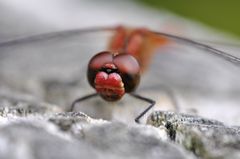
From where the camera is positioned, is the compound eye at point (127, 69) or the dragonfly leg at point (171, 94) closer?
the compound eye at point (127, 69)

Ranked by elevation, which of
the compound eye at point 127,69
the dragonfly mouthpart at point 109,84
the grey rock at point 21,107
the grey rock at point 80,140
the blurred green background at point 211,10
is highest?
the blurred green background at point 211,10

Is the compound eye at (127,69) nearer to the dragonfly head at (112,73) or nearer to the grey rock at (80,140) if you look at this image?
the dragonfly head at (112,73)

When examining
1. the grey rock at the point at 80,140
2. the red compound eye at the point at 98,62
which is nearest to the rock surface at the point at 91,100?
the grey rock at the point at 80,140

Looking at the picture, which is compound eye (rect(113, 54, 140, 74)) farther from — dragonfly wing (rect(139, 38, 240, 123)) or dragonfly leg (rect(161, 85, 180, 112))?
dragonfly leg (rect(161, 85, 180, 112))

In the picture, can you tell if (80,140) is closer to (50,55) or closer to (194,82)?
(194,82)

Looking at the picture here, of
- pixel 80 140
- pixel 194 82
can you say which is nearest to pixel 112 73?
pixel 80 140

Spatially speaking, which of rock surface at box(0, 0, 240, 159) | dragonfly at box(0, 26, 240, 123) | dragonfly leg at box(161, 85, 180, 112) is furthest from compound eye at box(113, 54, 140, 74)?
dragonfly leg at box(161, 85, 180, 112)
